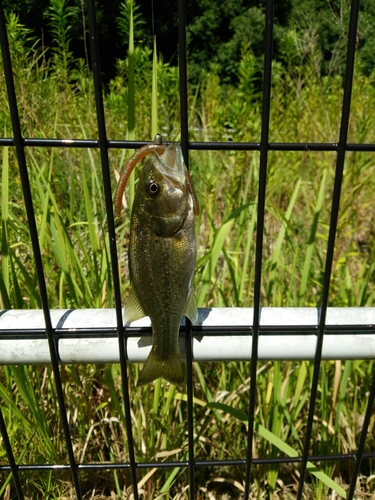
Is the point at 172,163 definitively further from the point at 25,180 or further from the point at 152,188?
the point at 25,180

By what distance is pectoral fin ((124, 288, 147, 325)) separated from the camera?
28.5 inches

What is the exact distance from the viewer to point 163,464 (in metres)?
0.93

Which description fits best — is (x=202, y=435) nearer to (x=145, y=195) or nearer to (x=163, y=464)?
(x=163, y=464)

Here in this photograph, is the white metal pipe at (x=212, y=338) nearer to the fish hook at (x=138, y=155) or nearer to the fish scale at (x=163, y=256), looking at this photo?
A: the fish scale at (x=163, y=256)

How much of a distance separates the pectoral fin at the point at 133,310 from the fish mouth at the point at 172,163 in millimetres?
210

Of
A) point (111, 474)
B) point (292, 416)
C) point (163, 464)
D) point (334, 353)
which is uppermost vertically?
point (334, 353)

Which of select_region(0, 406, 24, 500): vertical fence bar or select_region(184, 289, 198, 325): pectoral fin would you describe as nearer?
select_region(184, 289, 198, 325): pectoral fin

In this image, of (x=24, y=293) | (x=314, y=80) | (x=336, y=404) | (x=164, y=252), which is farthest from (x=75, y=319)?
(x=314, y=80)

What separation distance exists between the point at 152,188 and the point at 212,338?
32 cm

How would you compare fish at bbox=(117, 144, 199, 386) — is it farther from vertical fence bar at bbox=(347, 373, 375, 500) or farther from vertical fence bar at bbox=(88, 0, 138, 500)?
vertical fence bar at bbox=(347, 373, 375, 500)

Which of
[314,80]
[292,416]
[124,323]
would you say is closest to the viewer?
[124,323]

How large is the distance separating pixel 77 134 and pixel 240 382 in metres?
1.38

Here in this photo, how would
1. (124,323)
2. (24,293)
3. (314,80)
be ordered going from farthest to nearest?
1. (314,80)
2. (24,293)
3. (124,323)

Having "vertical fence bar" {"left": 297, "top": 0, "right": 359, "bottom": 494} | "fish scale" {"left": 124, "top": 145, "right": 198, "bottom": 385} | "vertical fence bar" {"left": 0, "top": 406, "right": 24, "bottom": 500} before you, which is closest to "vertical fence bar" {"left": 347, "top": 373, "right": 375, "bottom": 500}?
"vertical fence bar" {"left": 297, "top": 0, "right": 359, "bottom": 494}
